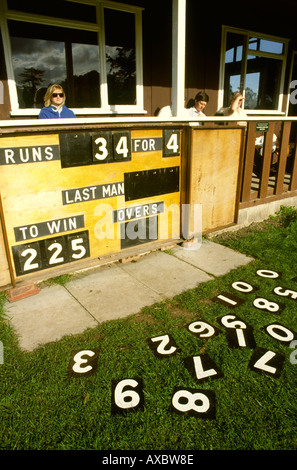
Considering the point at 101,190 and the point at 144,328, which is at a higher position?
the point at 101,190

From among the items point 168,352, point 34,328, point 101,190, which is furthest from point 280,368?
point 101,190

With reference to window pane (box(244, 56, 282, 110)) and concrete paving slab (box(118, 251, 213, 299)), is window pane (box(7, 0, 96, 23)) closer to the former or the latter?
concrete paving slab (box(118, 251, 213, 299))

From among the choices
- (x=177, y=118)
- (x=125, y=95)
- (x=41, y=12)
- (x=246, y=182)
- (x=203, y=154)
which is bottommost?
(x=246, y=182)

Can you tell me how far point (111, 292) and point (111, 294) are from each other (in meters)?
0.04

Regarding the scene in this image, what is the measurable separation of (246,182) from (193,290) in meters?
2.55

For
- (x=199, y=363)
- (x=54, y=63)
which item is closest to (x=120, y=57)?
(x=54, y=63)

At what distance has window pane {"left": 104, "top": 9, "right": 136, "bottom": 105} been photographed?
5852 mm

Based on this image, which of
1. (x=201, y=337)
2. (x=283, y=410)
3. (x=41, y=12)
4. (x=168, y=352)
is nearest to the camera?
(x=283, y=410)

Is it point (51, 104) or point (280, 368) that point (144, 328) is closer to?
point (280, 368)

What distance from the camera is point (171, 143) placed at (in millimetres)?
3920

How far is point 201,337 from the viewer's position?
2.62 m

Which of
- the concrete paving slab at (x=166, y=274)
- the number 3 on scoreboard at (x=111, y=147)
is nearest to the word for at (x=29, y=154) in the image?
the number 3 on scoreboard at (x=111, y=147)

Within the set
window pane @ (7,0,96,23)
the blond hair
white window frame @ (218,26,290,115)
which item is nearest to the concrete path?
the blond hair

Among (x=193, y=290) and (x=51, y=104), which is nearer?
(x=193, y=290)
